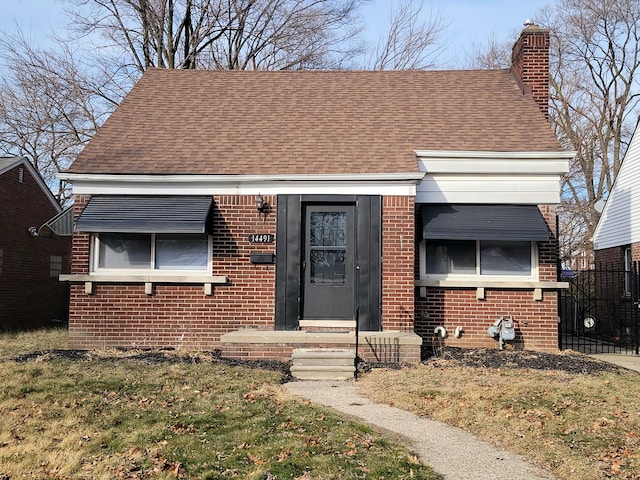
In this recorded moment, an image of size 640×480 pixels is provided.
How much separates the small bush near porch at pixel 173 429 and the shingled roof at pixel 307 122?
4.09 meters

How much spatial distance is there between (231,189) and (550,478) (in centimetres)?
743

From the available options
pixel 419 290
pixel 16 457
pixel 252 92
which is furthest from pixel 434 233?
pixel 16 457

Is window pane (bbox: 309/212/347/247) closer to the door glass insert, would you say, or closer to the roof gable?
the door glass insert

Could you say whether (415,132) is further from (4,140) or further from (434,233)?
(4,140)

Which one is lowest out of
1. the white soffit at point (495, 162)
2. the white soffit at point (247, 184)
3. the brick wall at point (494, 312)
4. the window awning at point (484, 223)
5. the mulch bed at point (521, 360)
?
the mulch bed at point (521, 360)

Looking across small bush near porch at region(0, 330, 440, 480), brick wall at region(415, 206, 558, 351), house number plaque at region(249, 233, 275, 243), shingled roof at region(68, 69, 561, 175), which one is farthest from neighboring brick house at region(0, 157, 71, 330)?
brick wall at region(415, 206, 558, 351)

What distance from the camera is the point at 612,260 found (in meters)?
17.2

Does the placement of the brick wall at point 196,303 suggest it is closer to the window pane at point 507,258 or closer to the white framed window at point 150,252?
the white framed window at point 150,252

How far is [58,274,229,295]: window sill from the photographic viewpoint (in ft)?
34.0

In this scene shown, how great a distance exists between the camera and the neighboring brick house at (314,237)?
10164mm

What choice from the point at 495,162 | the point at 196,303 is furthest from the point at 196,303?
the point at 495,162

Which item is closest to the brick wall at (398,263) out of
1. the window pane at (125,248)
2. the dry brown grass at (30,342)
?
the window pane at (125,248)

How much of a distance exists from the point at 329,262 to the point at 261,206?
62.8 inches

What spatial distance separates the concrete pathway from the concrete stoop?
41.9 inches
